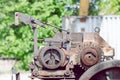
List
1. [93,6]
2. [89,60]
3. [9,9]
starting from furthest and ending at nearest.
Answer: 1. [93,6]
2. [9,9]
3. [89,60]

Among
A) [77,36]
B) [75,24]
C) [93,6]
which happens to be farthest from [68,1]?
[77,36]

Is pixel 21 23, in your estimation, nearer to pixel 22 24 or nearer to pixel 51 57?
pixel 22 24

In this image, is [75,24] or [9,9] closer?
[75,24]

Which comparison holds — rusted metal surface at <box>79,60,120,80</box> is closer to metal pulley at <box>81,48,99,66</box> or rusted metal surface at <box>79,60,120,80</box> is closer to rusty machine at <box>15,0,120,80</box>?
rusty machine at <box>15,0,120,80</box>

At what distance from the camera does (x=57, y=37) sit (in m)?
6.95

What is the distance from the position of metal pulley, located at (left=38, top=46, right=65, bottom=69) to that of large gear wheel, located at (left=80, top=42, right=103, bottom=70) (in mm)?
304

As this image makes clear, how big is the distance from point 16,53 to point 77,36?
1095cm

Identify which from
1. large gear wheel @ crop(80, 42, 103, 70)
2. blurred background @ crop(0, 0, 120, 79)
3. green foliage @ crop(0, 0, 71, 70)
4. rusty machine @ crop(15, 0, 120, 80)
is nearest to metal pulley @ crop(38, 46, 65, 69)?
rusty machine @ crop(15, 0, 120, 80)

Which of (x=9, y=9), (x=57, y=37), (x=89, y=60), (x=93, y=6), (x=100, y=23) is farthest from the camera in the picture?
(x=93, y=6)

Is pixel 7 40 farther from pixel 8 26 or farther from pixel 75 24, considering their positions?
pixel 75 24

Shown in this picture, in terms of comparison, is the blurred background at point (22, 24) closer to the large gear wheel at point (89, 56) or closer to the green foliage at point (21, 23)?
the green foliage at point (21, 23)

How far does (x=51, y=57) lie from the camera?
6066 millimetres

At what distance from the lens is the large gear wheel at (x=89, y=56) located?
5969mm

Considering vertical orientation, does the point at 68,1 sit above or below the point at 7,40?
above
